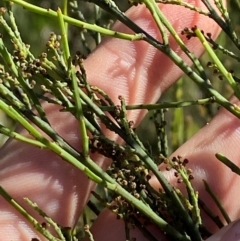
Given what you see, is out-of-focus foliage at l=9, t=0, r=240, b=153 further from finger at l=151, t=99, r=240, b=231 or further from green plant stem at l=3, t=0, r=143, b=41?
green plant stem at l=3, t=0, r=143, b=41

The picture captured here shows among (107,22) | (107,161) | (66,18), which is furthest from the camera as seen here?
(107,22)

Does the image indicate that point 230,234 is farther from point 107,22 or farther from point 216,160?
point 107,22

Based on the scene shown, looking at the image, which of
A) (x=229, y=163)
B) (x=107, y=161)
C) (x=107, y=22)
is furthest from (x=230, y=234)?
(x=107, y=22)

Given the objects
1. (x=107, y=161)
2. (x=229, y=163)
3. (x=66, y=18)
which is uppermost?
(x=66, y=18)

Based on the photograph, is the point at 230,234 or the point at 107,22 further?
the point at 107,22

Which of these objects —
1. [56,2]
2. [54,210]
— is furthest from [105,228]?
[56,2]

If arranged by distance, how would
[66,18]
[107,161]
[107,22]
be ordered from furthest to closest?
1. [107,22]
2. [107,161]
3. [66,18]

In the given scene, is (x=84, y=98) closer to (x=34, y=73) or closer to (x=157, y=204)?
(x=34, y=73)

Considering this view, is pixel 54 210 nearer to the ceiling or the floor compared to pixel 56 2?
nearer to the floor
